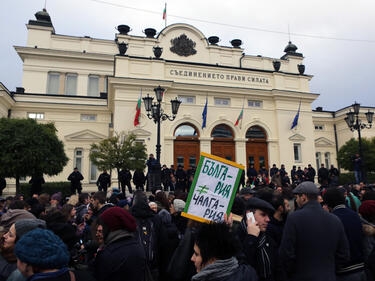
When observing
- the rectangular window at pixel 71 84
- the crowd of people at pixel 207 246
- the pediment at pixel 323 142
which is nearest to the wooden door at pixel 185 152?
the rectangular window at pixel 71 84

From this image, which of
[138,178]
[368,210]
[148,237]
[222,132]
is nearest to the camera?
[368,210]

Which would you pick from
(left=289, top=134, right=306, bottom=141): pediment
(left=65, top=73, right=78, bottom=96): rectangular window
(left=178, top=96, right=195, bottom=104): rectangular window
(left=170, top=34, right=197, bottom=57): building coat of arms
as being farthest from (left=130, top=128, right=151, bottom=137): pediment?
(left=65, top=73, right=78, bottom=96): rectangular window

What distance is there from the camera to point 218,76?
25125 mm

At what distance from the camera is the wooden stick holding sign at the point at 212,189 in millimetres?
3402

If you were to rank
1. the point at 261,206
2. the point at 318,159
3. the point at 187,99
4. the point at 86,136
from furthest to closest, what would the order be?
the point at 318,159, the point at 86,136, the point at 187,99, the point at 261,206

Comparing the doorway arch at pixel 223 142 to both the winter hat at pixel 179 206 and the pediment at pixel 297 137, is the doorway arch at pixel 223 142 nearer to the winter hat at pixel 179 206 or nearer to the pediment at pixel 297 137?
the pediment at pixel 297 137

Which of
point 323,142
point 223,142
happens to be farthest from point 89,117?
point 323,142

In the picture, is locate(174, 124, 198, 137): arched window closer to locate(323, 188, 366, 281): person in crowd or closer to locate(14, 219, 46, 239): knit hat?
locate(323, 188, 366, 281): person in crowd

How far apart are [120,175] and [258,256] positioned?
40.2 ft

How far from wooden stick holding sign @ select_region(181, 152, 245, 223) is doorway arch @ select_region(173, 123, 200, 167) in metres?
19.4

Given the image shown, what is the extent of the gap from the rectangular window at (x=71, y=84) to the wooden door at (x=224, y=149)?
18391 mm

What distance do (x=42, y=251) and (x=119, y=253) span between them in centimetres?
89

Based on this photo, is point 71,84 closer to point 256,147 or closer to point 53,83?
point 53,83

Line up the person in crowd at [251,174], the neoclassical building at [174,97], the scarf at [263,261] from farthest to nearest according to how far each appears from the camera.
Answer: the neoclassical building at [174,97] → the person in crowd at [251,174] → the scarf at [263,261]
